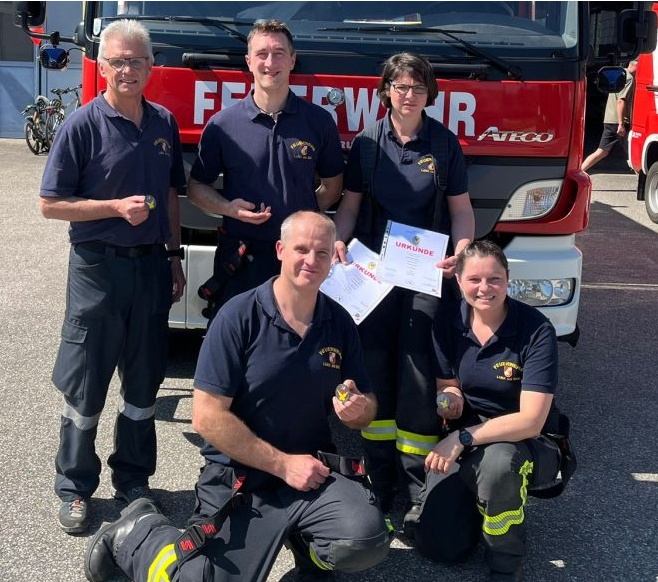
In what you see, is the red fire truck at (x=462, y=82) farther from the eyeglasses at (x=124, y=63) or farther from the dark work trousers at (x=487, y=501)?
the dark work trousers at (x=487, y=501)

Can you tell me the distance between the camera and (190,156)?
4316mm

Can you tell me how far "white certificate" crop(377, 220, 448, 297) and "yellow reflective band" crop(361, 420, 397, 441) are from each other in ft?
1.98

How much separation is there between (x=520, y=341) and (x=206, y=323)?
1.77 m

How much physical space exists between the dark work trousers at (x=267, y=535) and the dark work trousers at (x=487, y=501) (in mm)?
447

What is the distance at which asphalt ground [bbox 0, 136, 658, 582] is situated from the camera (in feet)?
11.0

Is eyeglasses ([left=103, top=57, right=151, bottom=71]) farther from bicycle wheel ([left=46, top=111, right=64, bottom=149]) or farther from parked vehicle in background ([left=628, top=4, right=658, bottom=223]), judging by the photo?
bicycle wheel ([left=46, top=111, right=64, bottom=149])

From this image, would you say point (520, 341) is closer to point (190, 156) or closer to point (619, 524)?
point (619, 524)

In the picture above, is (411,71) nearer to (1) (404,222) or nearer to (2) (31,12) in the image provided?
(1) (404,222)

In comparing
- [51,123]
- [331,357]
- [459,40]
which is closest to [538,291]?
[459,40]

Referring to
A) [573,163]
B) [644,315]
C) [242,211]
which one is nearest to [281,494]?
[242,211]

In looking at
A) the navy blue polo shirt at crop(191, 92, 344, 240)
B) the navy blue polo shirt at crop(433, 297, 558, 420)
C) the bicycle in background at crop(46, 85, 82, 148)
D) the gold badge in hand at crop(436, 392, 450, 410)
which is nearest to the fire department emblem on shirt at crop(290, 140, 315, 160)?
the navy blue polo shirt at crop(191, 92, 344, 240)

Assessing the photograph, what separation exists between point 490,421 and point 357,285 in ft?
2.62

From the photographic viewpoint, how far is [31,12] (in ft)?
14.8

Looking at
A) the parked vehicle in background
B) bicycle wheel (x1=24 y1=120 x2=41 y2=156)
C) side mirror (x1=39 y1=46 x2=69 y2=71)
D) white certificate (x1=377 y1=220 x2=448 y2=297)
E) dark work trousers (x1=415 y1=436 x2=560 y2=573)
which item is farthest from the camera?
bicycle wheel (x1=24 y1=120 x2=41 y2=156)
